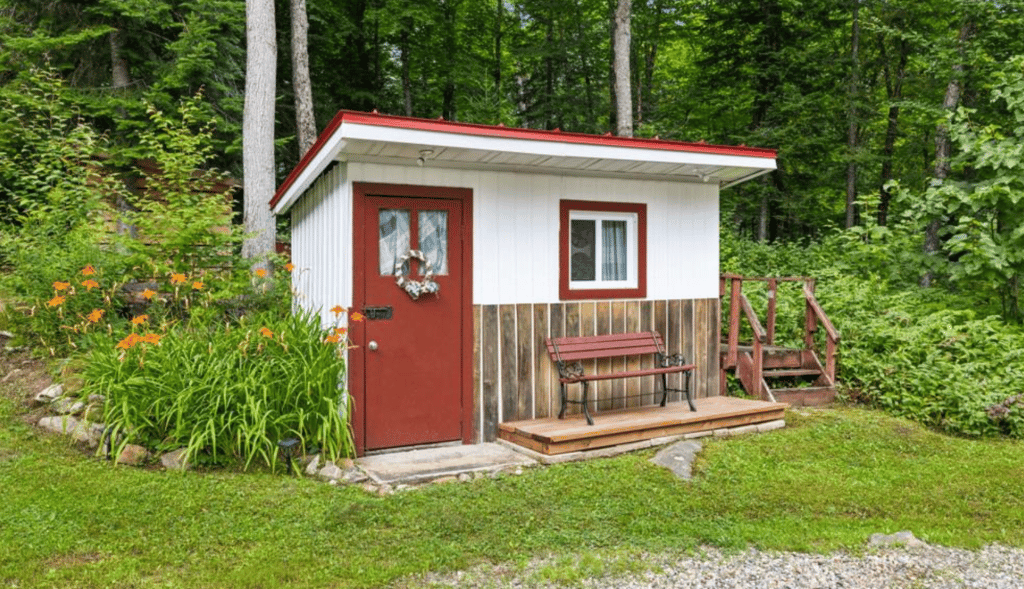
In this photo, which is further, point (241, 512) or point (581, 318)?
point (581, 318)

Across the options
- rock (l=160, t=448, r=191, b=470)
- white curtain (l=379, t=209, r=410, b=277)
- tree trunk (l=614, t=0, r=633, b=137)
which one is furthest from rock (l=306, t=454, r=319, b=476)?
tree trunk (l=614, t=0, r=633, b=137)

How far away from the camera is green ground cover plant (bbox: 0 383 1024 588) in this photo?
316 cm

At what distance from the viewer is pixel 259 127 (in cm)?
918

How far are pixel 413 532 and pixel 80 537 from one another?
1.70m

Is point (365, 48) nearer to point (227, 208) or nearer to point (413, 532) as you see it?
point (227, 208)

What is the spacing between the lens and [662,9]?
1750 centimetres

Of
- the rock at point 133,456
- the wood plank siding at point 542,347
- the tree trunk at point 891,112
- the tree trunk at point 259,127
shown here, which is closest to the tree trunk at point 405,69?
the tree trunk at point 259,127

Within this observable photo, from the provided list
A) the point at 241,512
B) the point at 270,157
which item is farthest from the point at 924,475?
the point at 270,157

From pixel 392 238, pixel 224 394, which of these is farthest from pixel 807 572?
pixel 224 394

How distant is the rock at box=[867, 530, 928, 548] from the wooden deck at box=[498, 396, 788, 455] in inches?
78.8

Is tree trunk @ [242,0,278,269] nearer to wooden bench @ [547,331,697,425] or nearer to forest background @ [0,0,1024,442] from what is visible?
forest background @ [0,0,1024,442]

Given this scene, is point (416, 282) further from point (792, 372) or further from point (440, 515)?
point (792, 372)

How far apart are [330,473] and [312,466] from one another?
189 mm

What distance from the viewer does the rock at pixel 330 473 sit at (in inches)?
179
